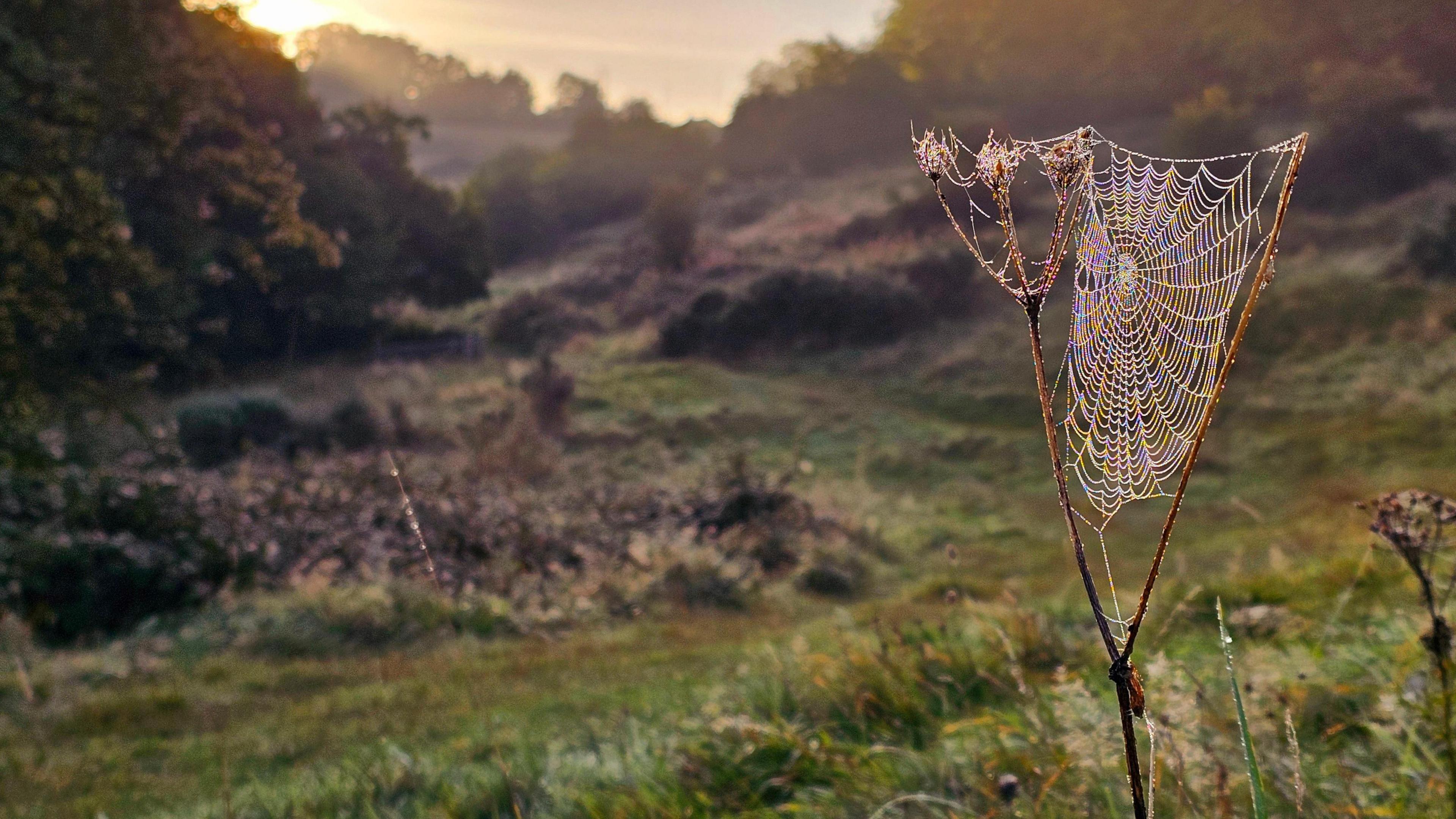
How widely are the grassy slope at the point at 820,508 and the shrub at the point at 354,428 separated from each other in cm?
183

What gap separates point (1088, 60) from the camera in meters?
32.3

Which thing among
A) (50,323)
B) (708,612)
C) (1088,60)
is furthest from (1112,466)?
(1088,60)

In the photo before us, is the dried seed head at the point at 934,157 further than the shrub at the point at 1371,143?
No

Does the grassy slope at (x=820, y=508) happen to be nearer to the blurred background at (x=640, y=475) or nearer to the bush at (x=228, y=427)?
the blurred background at (x=640, y=475)

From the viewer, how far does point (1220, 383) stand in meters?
0.71

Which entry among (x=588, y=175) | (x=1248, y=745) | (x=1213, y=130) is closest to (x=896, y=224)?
(x=1213, y=130)

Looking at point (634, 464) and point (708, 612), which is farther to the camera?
point (634, 464)

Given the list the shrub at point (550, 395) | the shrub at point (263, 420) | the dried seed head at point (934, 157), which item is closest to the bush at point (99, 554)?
the shrub at point (263, 420)

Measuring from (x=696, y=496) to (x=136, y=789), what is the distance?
844 centimetres

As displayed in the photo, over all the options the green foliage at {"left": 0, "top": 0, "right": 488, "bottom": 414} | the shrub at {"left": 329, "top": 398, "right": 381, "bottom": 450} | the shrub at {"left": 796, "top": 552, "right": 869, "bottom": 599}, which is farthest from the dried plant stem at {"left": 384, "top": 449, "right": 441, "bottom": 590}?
the shrub at {"left": 329, "top": 398, "right": 381, "bottom": 450}

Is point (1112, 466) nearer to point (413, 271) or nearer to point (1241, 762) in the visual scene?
point (1241, 762)

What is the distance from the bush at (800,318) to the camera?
2075 cm

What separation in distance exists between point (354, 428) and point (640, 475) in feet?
17.4

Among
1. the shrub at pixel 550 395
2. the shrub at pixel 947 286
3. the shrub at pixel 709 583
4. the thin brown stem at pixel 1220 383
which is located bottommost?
the shrub at pixel 709 583
